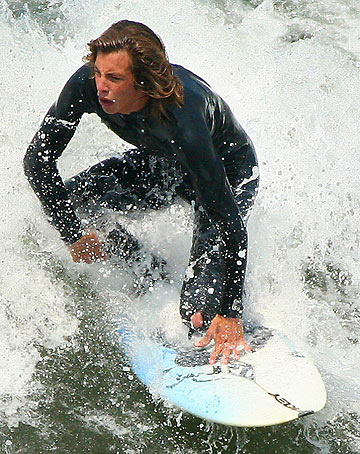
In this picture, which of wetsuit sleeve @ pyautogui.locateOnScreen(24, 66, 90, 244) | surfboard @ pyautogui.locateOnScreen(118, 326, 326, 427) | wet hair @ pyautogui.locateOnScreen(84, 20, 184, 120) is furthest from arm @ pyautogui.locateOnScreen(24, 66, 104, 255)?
surfboard @ pyautogui.locateOnScreen(118, 326, 326, 427)

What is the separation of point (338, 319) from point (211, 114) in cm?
161

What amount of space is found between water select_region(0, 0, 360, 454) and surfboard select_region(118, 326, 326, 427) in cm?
12

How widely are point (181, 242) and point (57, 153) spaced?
110 centimetres

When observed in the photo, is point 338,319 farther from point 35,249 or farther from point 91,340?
point 35,249

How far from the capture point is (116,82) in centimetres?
284

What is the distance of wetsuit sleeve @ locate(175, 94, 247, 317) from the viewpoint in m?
2.96

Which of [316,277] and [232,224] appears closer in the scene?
[232,224]

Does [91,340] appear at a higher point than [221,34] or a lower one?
lower

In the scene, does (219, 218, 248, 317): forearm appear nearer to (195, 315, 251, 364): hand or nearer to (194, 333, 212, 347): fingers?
(195, 315, 251, 364): hand

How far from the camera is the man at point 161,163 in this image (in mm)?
2854

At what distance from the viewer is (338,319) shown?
4.14 m

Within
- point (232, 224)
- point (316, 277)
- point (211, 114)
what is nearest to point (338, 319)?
point (316, 277)

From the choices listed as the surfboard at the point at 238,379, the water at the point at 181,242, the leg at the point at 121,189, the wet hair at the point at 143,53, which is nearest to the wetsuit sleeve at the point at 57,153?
the leg at the point at 121,189

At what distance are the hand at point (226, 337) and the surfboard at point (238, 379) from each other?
40 millimetres
